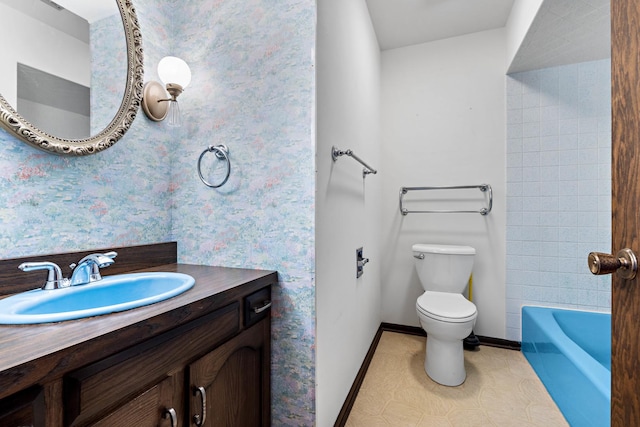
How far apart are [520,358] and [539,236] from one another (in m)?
0.87

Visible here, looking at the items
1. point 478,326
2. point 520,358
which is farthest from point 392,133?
point 520,358

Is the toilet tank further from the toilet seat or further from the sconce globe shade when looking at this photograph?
the sconce globe shade

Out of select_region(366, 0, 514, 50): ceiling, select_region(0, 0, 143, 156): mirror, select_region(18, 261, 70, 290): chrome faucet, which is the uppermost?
select_region(366, 0, 514, 50): ceiling

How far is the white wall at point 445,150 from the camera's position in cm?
222

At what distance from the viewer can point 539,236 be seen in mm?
2117

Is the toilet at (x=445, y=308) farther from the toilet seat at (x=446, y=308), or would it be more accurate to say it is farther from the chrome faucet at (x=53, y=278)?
the chrome faucet at (x=53, y=278)

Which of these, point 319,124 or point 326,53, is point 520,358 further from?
point 326,53

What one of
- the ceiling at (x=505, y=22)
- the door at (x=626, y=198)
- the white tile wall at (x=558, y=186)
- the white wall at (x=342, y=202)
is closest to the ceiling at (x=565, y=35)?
the ceiling at (x=505, y=22)

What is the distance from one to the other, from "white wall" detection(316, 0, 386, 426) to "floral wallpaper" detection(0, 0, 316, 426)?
7cm

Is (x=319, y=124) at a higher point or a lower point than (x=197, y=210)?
higher

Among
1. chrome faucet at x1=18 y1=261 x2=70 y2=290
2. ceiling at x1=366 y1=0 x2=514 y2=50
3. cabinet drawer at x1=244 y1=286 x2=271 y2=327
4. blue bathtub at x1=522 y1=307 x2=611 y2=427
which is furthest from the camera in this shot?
ceiling at x1=366 y1=0 x2=514 y2=50

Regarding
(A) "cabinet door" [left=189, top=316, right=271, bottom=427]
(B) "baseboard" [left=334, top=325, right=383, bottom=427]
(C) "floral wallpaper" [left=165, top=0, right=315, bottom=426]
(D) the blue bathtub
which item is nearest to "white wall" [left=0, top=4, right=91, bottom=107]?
(C) "floral wallpaper" [left=165, top=0, right=315, bottom=426]

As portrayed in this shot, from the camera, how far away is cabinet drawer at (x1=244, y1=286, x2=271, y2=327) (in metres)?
0.98

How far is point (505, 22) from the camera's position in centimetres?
214
